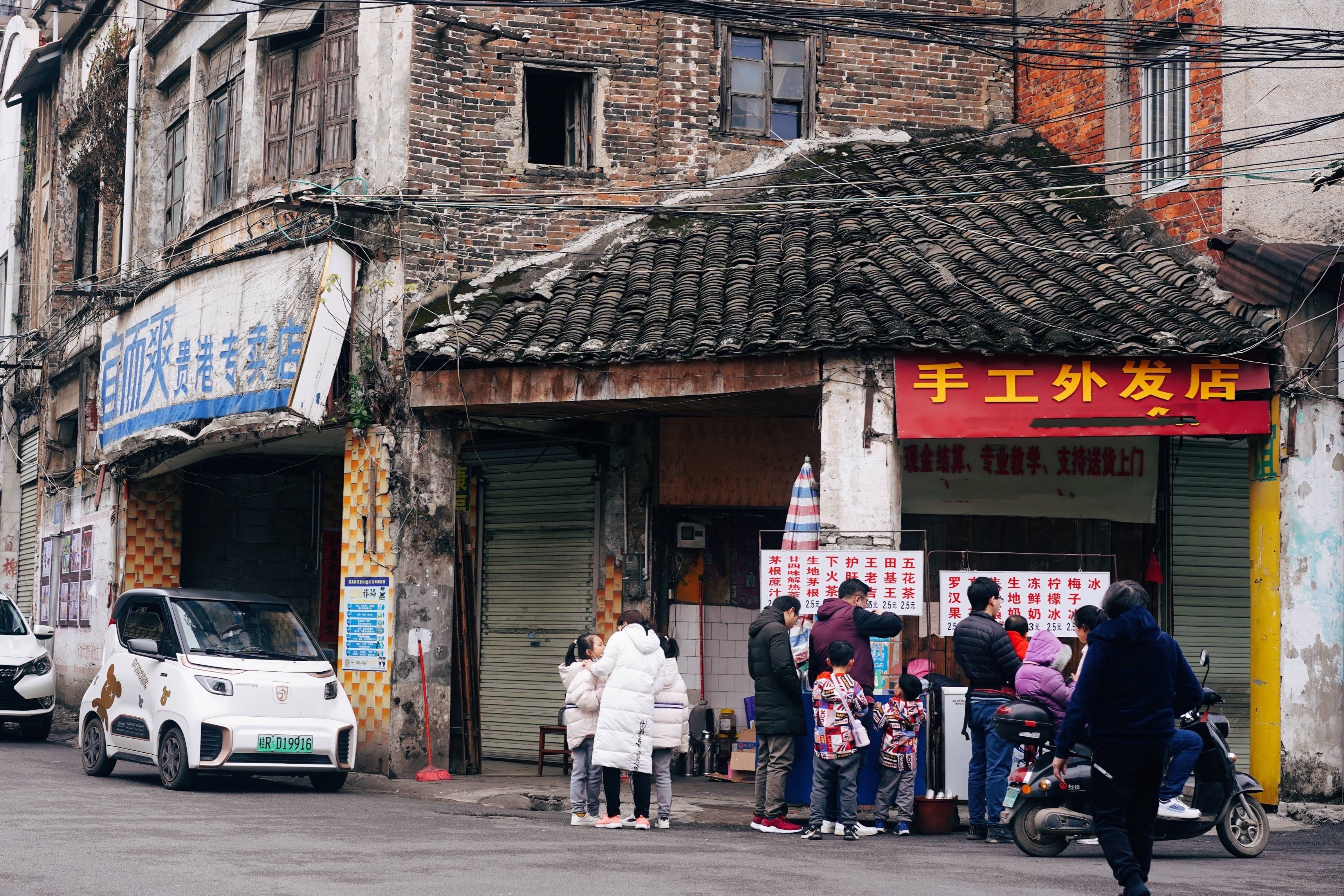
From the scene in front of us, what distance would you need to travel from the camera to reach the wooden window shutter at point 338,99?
52.1 feet

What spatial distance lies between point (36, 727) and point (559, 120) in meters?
9.34

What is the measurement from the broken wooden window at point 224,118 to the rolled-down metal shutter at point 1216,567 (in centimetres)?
1145

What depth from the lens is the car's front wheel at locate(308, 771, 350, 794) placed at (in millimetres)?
12891

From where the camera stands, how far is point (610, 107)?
16062mm

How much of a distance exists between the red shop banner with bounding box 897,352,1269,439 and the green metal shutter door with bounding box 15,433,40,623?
59.0 feet

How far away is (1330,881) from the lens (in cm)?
884

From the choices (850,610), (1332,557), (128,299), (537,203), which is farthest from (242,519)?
(1332,557)

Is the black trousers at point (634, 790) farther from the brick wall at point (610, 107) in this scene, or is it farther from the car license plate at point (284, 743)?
the brick wall at point (610, 107)

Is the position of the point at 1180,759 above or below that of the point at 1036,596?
below

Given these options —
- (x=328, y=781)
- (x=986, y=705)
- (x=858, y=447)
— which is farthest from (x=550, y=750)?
(x=986, y=705)

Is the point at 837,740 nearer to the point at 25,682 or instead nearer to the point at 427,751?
the point at 427,751

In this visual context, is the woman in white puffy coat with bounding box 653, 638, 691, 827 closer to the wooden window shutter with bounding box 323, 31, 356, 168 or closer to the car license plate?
the car license plate

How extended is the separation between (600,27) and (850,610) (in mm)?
7870

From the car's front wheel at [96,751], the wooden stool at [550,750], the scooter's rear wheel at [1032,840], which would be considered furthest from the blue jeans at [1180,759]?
the car's front wheel at [96,751]
